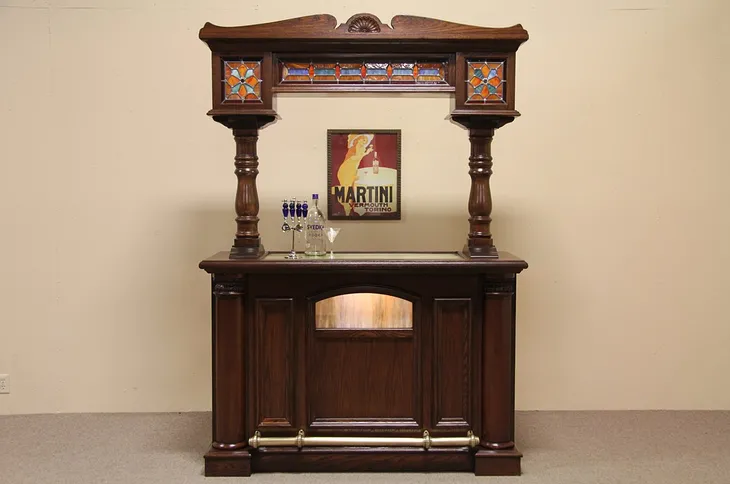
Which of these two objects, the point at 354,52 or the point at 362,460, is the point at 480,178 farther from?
the point at 362,460

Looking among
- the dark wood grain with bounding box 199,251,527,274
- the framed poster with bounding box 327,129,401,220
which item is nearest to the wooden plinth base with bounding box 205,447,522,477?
the dark wood grain with bounding box 199,251,527,274

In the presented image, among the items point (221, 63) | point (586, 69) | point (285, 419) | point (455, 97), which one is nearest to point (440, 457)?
point (285, 419)

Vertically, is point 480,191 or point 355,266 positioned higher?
point 480,191

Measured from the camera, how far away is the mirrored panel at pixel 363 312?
11.1 feet

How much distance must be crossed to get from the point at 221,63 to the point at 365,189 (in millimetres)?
1304

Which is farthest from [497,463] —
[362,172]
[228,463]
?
[362,172]

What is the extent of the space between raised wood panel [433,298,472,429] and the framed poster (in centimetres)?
104

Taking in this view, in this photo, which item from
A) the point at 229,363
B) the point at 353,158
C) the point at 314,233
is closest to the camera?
the point at 229,363

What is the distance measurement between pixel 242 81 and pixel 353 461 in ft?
6.52

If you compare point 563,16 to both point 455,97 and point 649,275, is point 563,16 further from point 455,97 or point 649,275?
point 649,275

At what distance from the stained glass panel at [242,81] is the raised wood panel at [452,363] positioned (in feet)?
4.55

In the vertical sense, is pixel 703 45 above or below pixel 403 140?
above

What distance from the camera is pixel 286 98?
4207 millimetres

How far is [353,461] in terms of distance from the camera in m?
3.39
